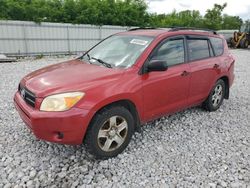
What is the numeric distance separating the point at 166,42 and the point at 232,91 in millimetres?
3951

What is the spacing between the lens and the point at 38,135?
2799 millimetres

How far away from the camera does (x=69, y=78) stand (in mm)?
3057

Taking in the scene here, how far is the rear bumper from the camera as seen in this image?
8.79ft

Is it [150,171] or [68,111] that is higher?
[68,111]

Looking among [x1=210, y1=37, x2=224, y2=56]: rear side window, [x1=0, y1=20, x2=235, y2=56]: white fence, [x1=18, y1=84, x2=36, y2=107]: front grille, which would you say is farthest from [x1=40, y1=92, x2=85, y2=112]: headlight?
[x1=0, y1=20, x2=235, y2=56]: white fence

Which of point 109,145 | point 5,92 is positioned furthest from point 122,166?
point 5,92

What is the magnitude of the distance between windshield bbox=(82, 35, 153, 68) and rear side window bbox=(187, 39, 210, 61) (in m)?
0.96

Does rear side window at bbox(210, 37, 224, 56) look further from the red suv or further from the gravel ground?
the gravel ground

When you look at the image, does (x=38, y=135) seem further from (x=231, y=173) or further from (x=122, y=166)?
(x=231, y=173)

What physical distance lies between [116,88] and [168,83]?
40.6 inches

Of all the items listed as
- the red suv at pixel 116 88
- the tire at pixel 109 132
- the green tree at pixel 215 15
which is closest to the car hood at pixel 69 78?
the red suv at pixel 116 88

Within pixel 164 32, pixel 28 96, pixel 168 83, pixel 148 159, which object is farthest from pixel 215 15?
pixel 28 96

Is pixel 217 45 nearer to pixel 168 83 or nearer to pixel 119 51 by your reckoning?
pixel 168 83

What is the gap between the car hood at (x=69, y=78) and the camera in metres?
2.83
